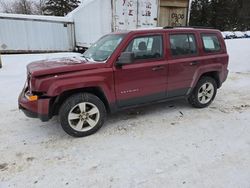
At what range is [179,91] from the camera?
4.75 meters

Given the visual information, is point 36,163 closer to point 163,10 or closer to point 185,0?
point 163,10

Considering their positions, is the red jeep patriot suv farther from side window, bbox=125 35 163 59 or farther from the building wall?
the building wall

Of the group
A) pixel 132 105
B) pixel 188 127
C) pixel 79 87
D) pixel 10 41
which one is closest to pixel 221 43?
pixel 188 127

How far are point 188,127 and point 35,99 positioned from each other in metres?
2.69

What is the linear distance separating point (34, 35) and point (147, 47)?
1199cm

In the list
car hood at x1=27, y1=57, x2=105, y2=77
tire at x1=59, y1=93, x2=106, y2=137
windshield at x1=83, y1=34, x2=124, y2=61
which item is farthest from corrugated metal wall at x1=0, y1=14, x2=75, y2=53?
tire at x1=59, y1=93, x2=106, y2=137

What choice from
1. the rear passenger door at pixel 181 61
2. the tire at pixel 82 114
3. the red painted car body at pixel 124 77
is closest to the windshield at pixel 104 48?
the red painted car body at pixel 124 77

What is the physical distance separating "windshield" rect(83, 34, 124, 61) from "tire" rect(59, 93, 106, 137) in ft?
2.54

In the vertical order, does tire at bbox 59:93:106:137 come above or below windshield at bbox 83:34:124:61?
below

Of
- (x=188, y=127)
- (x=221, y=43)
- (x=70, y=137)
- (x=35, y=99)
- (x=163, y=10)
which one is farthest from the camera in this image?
(x=163, y=10)

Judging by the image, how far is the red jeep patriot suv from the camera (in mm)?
3541

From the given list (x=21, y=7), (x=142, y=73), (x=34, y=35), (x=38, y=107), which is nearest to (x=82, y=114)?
(x=38, y=107)

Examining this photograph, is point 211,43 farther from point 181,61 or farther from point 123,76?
point 123,76

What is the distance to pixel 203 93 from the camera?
5.15m
